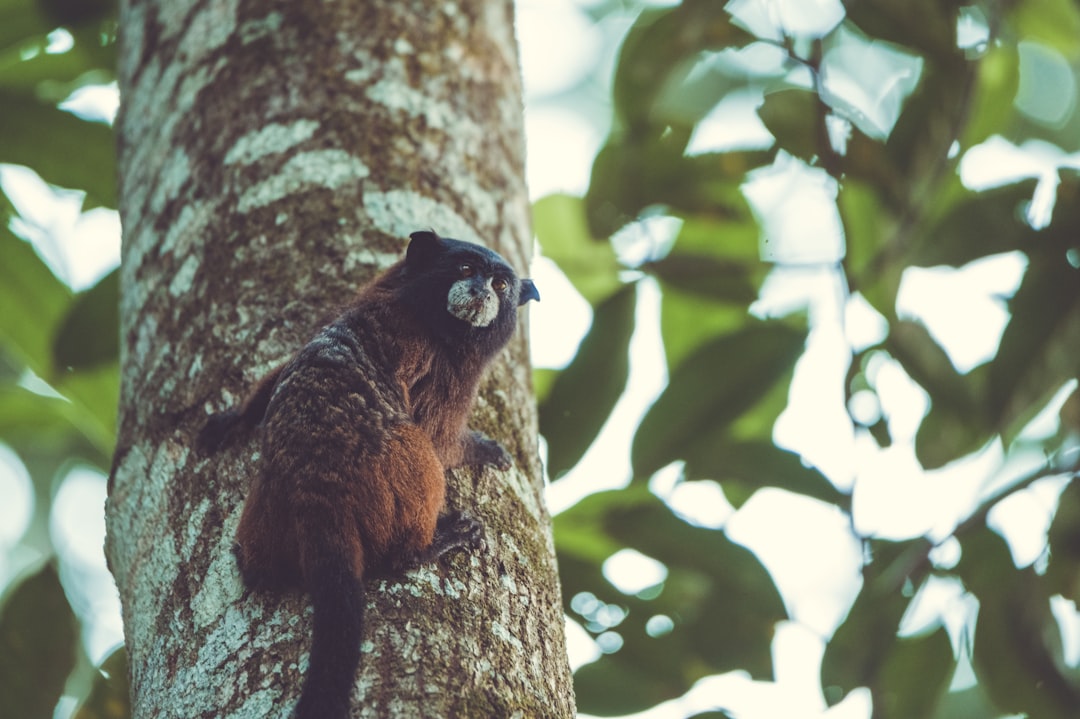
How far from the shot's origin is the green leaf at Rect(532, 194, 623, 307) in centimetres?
390

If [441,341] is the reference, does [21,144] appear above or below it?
above

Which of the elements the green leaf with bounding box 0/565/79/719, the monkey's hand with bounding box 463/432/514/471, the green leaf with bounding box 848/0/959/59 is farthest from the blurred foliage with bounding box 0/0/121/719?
the green leaf with bounding box 848/0/959/59

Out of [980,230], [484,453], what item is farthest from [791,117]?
[484,453]

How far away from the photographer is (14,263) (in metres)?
3.59

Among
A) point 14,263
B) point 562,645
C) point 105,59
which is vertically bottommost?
point 562,645

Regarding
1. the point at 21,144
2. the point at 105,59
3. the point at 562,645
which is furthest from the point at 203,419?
the point at 105,59

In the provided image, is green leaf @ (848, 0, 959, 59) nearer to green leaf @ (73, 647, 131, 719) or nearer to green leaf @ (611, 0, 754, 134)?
green leaf @ (611, 0, 754, 134)

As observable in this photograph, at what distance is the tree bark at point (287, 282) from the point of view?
158 centimetres

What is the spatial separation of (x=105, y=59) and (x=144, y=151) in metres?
1.31

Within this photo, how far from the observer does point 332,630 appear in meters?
1.49

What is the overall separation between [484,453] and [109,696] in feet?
5.61

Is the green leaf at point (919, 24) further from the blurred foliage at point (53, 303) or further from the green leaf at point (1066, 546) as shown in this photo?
the blurred foliage at point (53, 303)

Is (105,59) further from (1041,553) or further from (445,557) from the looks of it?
(1041,553)

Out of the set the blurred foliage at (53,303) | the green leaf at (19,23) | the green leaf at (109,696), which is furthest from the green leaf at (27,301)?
the green leaf at (109,696)
